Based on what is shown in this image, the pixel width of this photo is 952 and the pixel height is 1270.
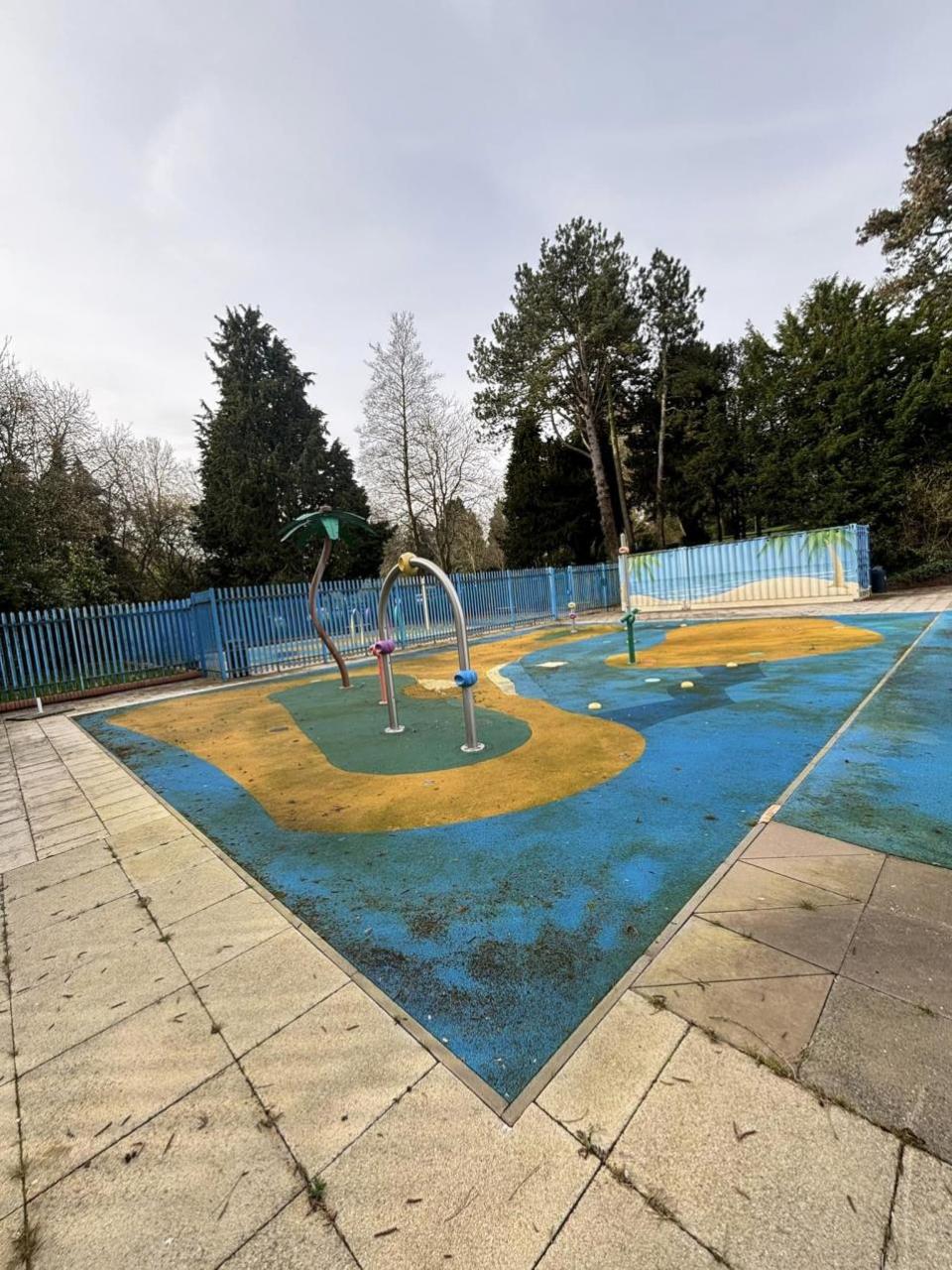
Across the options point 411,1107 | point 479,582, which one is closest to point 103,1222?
point 411,1107

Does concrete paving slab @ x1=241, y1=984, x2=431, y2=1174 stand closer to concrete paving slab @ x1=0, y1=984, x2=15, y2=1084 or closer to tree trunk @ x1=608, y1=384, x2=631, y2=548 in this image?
concrete paving slab @ x1=0, y1=984, x2=15, y2=1084

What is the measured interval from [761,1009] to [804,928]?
58 centimetres

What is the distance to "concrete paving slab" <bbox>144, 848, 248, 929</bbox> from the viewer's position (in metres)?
2.88

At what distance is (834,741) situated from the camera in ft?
15.0

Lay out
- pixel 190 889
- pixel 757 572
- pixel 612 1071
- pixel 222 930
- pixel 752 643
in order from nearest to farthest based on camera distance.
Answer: pixel 612 1071 → pixel 222 930 → pixel 190 889 → pixel 752 643 → pixel 757 572

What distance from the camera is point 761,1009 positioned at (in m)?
1.87

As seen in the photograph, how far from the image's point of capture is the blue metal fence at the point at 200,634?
10656mm

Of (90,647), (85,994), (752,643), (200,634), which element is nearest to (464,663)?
(85,994)

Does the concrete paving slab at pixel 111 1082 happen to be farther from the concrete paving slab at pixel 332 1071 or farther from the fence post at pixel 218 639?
the fence post at pixel 218 639

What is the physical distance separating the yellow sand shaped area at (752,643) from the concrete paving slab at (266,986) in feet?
24.7

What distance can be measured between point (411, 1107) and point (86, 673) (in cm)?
1240

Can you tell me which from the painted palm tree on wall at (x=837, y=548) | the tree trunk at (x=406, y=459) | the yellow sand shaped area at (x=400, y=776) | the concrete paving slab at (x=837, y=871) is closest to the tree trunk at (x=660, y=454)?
the tree trunk at (x=406, y=459)

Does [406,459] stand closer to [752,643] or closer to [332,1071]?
[752,643]

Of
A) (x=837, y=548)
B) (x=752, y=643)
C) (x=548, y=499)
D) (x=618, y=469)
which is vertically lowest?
(x=752, y=643)
